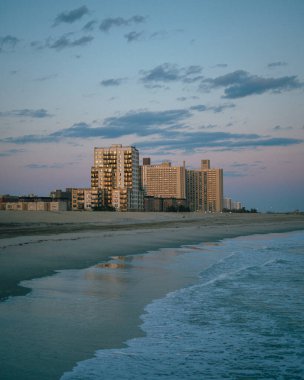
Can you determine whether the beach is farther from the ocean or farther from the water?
the water

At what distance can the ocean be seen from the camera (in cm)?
557

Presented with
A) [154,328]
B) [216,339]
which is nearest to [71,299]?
[154,328]

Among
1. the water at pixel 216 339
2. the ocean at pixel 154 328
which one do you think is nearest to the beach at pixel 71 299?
the ocean at pixel 154 328

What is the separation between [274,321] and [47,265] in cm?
979

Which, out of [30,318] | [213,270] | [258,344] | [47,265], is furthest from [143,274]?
[258,344]

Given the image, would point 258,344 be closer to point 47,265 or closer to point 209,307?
point 209,307

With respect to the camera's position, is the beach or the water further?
A: the beach

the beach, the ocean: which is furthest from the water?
the beach

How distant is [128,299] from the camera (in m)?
10.0

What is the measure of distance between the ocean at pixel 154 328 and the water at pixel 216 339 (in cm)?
1

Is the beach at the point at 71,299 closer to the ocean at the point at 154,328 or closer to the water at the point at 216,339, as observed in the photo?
the ocean at the point at 154,328

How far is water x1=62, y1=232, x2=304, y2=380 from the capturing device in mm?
5535

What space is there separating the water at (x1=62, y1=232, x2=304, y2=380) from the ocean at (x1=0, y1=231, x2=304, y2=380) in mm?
14

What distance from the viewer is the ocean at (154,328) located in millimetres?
5574
